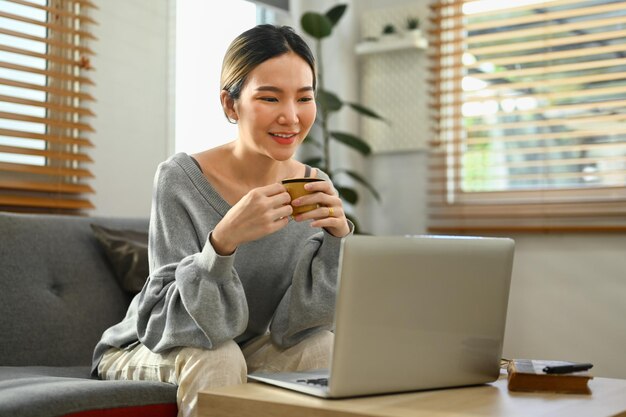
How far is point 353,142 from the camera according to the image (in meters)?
3.75

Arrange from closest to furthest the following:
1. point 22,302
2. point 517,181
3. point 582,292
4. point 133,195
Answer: point 22,302
point 133,195
point 582,292
point 517,181

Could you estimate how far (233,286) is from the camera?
1639 millimetres

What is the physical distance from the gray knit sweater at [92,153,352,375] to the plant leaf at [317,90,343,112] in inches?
68.6

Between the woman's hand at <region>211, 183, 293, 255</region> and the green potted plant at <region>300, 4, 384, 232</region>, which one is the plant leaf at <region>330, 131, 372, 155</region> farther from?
the woman's hand at <region>211, 183, 293, 255</region>

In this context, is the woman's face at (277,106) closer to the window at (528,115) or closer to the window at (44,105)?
the window at (44,105)

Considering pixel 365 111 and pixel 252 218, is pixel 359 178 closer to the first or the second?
pixel 365 111

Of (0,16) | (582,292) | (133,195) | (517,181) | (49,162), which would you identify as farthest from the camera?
(517,181)

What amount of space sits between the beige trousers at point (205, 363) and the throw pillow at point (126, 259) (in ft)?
1.47

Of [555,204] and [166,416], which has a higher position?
[555,204]

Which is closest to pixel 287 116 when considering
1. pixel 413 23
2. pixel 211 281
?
pixel 211 281

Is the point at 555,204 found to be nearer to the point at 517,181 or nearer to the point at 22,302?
the point at 517,181

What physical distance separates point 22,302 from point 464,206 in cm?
214

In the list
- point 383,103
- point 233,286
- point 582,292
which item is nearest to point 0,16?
point 233,286

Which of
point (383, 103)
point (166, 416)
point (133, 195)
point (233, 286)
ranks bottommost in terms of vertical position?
point (166, 416)
